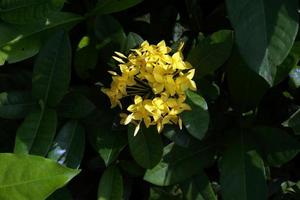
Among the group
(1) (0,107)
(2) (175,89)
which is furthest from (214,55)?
(1) (0,107)

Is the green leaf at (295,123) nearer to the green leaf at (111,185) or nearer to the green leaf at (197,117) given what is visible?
the green leaf at (197,117)

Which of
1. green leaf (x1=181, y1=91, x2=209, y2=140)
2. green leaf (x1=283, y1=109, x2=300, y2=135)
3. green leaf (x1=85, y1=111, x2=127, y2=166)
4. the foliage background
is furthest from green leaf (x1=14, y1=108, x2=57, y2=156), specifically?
green leaf (x1=283, y1=109, x2=300, y2=135)

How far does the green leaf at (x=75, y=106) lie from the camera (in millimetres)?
1385

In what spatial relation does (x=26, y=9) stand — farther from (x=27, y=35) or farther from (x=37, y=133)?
(x=37, y=133)

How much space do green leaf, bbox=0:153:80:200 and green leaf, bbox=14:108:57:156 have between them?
0.30 ft

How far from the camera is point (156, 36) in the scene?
1.55m

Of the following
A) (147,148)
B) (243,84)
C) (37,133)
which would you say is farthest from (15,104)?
(243,84)

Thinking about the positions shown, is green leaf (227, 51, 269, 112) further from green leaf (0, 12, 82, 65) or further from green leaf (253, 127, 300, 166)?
green leaf (0, 12, 82, 65)

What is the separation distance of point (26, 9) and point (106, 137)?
0.35 m

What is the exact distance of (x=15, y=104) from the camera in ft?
4.58

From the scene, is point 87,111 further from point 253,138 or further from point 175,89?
point 253,138

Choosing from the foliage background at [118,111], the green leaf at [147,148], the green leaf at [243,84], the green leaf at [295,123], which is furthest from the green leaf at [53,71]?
the green leaf at [295,123]

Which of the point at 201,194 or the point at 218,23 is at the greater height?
the point at 218,23

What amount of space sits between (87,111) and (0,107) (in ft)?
0.66
